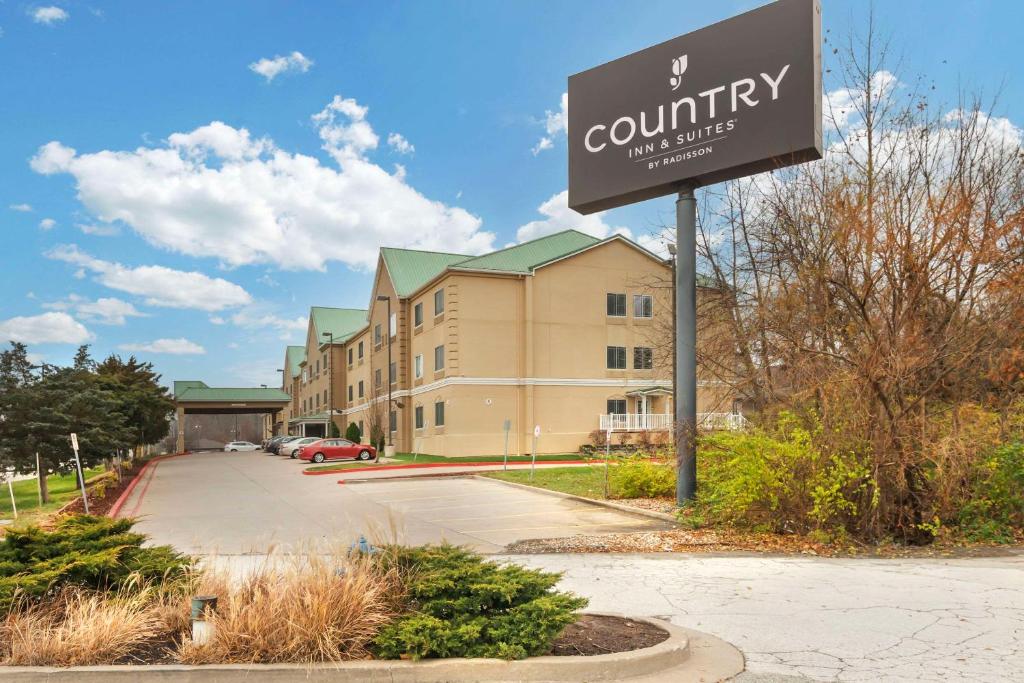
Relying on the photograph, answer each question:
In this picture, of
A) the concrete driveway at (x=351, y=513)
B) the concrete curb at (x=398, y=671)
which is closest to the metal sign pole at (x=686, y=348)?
the concrete driveway at (x=351, y=513)

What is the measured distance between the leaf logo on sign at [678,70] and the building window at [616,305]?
29.3 m

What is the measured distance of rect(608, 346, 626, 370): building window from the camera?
4538cm

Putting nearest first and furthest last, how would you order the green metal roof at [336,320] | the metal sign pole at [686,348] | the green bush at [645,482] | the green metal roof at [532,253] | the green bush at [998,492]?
the green bush at [998,492], the metal sign pole at [686,348], the green bush at [645,482], the green metal roof at [532,253], the green metal roof at [336,320]

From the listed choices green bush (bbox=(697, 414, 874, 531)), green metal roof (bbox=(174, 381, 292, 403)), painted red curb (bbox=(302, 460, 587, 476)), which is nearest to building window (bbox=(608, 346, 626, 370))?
painted red curb (bbox=(302, 460, 587, 476))

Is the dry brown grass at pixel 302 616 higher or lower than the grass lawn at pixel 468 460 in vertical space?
higher

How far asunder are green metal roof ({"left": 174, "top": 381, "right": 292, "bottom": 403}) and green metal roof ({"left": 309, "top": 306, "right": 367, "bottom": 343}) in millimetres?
16531

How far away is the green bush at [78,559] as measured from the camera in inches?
245

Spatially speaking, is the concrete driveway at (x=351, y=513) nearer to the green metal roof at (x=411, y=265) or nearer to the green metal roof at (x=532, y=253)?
the green metal roof at (x=532, y=253)

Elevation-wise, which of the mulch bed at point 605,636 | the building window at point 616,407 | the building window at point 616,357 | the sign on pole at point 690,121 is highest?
the sign on pole at point 690,121

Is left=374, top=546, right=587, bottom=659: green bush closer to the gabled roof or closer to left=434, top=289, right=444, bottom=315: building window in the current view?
left=434, top=289, right=444, bottom=315: building window

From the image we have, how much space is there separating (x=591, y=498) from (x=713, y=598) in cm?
1110

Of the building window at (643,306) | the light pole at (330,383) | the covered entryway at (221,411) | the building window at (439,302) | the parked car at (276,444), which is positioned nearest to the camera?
the building window at (439,302)

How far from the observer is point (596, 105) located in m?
17.9

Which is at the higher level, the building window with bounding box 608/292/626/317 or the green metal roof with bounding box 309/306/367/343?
the green metal roof with bounding box 309/306/367/343
